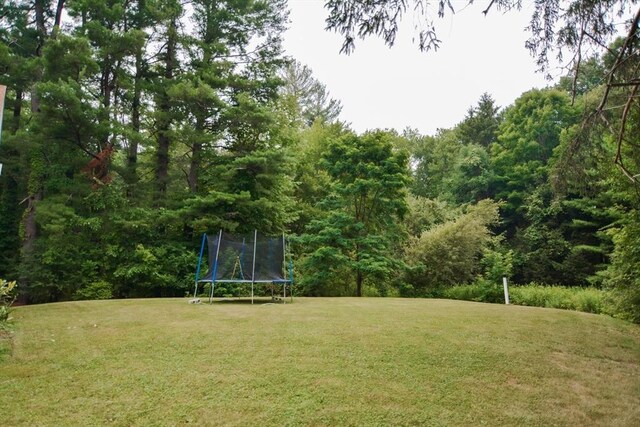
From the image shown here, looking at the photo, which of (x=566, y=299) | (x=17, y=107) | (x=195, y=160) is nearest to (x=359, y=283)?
(x=566, y=299)

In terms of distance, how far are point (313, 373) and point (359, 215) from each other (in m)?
9.91

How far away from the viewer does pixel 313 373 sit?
3.29m

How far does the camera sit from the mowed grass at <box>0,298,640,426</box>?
2676 millimetres

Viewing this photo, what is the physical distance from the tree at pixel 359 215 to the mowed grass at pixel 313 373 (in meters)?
6.28

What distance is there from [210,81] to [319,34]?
28.9 feet

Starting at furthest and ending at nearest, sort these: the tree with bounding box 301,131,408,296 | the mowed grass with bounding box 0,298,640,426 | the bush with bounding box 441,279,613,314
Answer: the tree with bounding box 301,131,408,296, the bush with bounding box 441,279,613,314, the mowed grass with bounding box 0,298,640,426

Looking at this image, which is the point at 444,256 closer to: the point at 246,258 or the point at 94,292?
the point at 246,258

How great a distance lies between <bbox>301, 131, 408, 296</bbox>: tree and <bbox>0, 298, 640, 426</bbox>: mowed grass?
6280mm

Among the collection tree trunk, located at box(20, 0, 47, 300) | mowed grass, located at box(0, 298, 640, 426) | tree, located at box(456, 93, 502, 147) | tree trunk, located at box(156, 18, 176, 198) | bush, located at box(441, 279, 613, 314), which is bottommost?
mowed grass, located at box(0, 298, 640, 426)

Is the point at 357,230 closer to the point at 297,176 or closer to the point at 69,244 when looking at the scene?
the point at 297,176

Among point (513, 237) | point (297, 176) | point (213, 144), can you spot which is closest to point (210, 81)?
point (213, 144)

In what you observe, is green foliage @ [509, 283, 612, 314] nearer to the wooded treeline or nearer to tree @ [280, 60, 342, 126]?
the wooded treeline

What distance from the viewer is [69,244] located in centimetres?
1024

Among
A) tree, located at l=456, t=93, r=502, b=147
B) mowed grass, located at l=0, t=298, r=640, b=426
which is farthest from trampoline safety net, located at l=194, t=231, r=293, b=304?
tree, located at l=456, t=93, r=502, b=147
